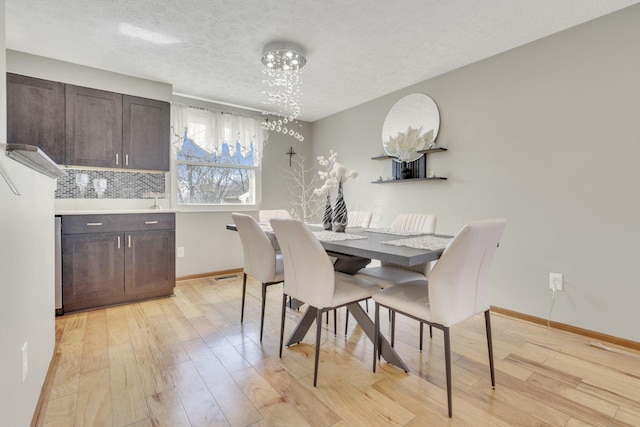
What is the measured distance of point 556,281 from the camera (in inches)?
95.7

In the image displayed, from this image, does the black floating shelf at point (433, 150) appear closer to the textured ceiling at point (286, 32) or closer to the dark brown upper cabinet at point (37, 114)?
the textured ceiling at point (286, 32)

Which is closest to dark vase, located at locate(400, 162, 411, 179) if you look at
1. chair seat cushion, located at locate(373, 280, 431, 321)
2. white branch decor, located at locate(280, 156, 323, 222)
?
white branch decor, located at locate(280, 156, 323, 222)

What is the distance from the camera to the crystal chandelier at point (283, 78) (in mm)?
2555

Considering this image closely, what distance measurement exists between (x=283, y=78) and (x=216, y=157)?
147 centimetres

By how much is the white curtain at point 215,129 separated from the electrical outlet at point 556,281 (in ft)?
11.8

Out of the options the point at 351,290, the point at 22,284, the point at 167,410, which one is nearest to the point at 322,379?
the point at 351,290

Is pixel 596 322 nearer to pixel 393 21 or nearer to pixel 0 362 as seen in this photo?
pixel 393 21

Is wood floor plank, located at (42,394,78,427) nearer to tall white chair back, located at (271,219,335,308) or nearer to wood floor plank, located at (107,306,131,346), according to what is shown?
wood floor plank, located at (107,306,131,346)

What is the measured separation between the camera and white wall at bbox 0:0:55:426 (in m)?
1.02

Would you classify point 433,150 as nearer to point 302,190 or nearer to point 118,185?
point 302,190

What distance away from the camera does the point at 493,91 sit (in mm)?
2766

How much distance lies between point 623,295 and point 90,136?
181 inches

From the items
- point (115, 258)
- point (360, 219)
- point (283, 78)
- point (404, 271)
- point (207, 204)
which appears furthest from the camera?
point (207, 204)

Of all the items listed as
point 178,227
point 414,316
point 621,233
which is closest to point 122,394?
point 414,316
